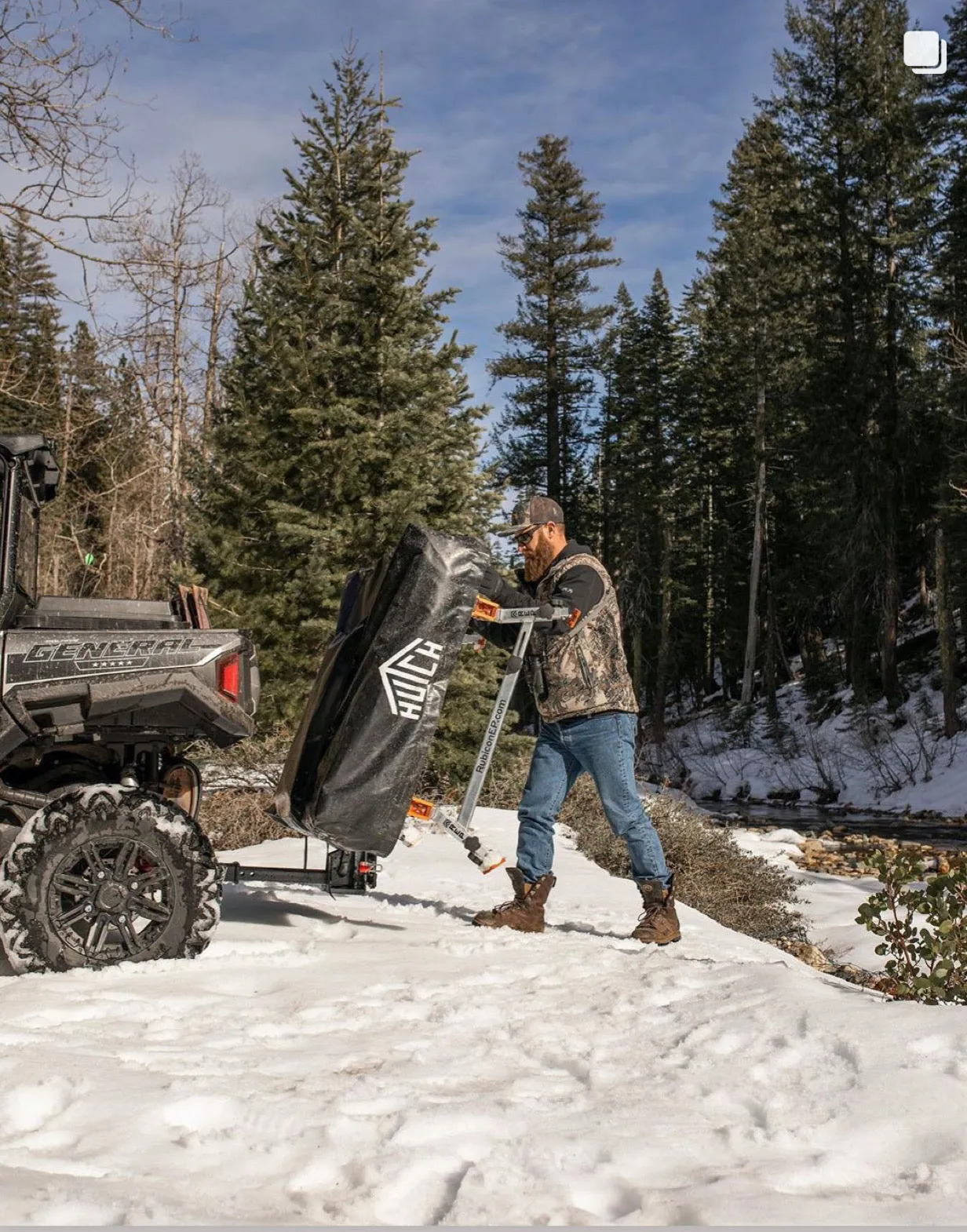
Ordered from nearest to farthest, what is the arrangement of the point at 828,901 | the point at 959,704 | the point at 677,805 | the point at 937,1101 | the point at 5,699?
1. the point at 937,1101
2. the point at 5,699
3. the point at 828,901
4. the point at 677,805
5. the point at 959,704

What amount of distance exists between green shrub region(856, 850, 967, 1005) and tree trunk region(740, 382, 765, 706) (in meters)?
31.5

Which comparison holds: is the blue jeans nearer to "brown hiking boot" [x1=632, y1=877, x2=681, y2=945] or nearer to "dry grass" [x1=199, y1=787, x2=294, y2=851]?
"brown hiking boot" [x1=632, y1=877, x2=681, y2=945]

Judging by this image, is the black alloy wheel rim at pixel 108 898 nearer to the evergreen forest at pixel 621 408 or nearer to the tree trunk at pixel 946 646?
the evergreen forest at pixel 621 408

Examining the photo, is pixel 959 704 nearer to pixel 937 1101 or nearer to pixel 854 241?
pixel 854 241

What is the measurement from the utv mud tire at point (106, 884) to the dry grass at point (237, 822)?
13.6 feet

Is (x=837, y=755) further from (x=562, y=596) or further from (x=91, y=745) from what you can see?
(x=91, y=745)

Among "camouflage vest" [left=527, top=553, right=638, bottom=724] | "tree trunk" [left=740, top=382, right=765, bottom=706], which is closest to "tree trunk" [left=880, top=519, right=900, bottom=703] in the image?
"tree trunk" [left=740, top=382, right=765, bottom=706]

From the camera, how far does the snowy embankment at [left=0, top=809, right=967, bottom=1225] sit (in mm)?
2508

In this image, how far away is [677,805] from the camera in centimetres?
1198

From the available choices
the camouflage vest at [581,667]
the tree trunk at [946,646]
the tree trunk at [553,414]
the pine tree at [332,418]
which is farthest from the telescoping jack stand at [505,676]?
the tree trunk at [553,414]

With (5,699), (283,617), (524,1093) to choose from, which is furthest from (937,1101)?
(283,617)

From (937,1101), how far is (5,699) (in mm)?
3599

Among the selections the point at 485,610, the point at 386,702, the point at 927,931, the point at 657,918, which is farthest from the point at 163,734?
the point at 927,931

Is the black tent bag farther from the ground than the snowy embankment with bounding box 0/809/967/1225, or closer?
farther from the ground
